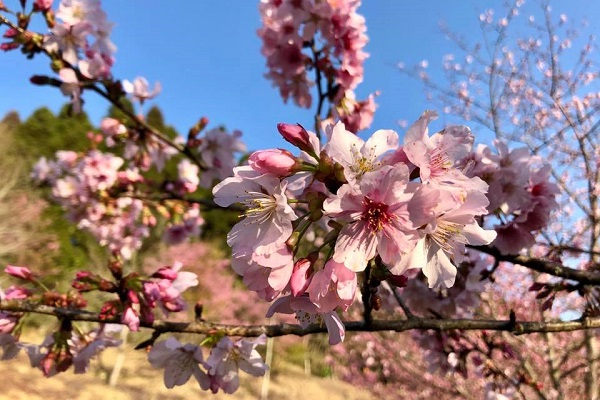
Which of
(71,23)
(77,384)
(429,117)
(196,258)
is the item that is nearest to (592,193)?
(429,117)

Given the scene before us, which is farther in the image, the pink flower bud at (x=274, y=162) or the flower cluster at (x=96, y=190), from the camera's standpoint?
the flower cluster at (x=96, y=190)

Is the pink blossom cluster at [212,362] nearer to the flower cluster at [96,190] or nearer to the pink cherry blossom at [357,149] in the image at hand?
the pink cherry blossom at [357,149]

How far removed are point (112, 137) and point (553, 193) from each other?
2592mm

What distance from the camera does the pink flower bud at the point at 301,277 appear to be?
33.7 inches

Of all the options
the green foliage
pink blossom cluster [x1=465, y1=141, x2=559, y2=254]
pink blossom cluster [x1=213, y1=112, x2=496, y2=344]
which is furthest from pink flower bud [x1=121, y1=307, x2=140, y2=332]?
the green foliage

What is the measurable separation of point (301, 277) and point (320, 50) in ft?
6.15

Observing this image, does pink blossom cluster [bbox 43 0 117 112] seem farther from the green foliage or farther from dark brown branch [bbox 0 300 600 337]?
the green foliage

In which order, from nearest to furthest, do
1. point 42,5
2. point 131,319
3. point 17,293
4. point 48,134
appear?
1. point 131,319
2. point 17,293
3. point 42,5
4. point 48,134

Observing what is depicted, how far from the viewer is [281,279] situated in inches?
33.4

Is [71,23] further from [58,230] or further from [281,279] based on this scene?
[58,230]

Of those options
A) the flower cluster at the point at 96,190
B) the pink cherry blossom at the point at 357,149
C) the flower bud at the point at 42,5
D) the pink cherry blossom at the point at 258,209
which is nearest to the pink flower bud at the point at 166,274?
the pink cherry blossom at the point at 258,209

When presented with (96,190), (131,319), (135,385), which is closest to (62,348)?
(131,319)

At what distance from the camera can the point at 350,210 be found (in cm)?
82

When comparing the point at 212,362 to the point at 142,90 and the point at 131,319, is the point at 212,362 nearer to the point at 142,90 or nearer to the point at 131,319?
the point at 131,319
